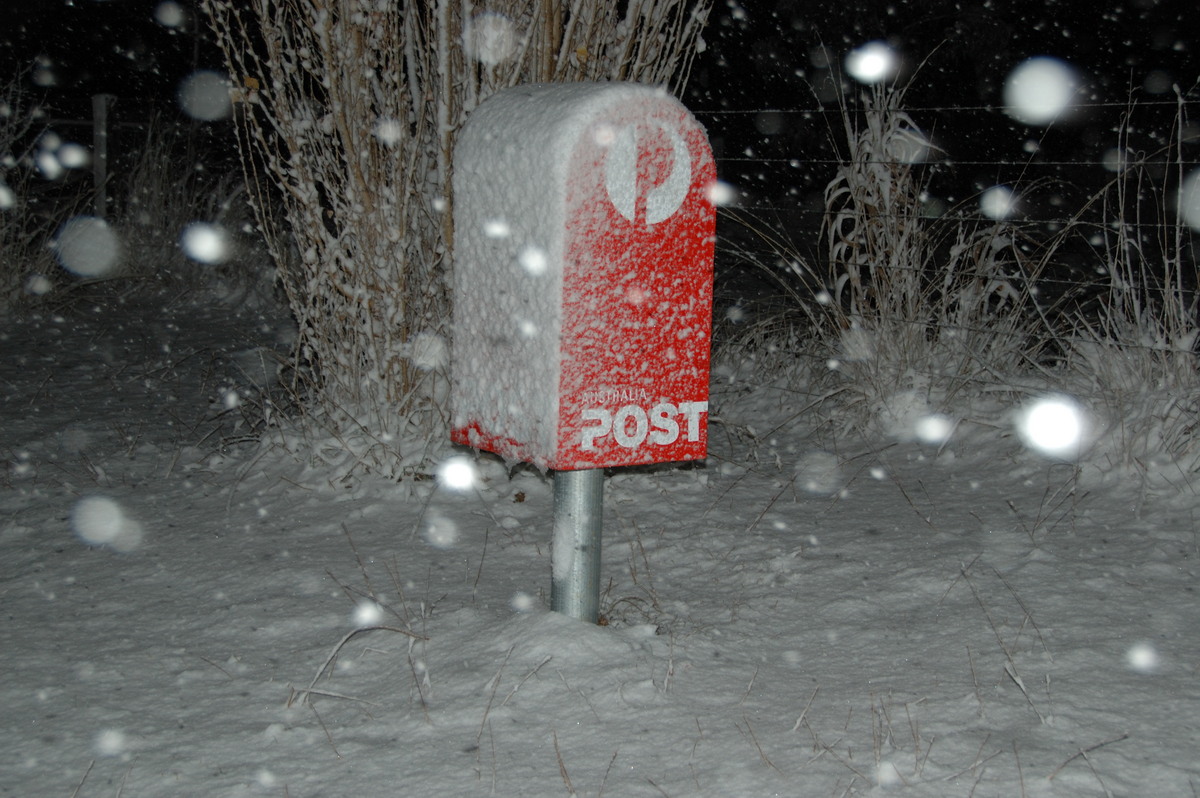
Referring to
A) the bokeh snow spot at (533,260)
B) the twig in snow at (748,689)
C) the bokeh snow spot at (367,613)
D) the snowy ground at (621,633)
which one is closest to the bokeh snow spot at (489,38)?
the snowy ground at (621,633)

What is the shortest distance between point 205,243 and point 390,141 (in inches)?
217

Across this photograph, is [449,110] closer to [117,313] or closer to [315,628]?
[315,628]

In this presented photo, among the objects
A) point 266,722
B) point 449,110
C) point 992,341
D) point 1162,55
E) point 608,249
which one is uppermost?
point 1162,55

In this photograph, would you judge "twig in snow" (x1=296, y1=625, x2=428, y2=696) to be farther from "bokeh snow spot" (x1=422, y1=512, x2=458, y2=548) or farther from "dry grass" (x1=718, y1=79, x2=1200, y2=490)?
"dry grass" (x1=718, y1=79, x2=1200, y2=490)

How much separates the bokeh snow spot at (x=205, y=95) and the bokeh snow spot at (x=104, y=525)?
10.7 meters

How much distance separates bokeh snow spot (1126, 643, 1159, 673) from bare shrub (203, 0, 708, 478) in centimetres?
202

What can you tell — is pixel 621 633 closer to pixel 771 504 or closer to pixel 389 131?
pixel 771 504

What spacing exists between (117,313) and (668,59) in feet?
16.0

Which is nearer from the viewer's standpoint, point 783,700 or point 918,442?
point 783,700

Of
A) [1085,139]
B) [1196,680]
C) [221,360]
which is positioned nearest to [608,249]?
[1196,680]

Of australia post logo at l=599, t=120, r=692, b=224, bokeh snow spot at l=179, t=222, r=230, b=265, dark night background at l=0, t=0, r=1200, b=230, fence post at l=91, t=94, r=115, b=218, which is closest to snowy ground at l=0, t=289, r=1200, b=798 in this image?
australia post logo at l=599, t=120, r=692, b=224

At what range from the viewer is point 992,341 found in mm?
4426

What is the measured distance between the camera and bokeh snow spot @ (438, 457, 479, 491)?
368 centimetres

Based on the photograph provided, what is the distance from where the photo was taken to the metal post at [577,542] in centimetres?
248
